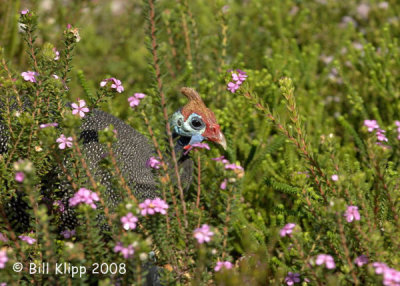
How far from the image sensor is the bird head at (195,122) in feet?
8.63

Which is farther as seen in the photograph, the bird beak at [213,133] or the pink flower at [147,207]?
the bird beak at [213,133]

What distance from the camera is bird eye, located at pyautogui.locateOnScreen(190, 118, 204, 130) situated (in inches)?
104

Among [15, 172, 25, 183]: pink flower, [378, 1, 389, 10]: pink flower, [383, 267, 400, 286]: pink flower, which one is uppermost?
[378, 1, 389, 10]: pink flower

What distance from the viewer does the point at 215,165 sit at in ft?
7.55

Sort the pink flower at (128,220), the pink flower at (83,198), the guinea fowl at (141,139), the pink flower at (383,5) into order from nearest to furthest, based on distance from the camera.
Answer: the pink flower at (128,220), the pink flower at (83,198), the guinea fowl at (141,139), the pink flower at (383,5)

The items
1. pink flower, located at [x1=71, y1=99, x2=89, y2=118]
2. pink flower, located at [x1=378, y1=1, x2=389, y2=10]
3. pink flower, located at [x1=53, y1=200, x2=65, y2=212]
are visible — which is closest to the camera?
pink flower, located at [x1=71, y1=99, x2=89, y2=118]

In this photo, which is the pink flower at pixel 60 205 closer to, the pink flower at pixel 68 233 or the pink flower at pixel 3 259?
the pink flower at pixel 68 233

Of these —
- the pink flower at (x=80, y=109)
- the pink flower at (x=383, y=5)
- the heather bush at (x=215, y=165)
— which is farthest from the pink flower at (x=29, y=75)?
the pink flower at (x=383, y=5)

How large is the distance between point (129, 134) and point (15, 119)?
74 cm

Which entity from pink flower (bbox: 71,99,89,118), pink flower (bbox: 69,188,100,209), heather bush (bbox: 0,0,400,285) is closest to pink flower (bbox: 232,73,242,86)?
heather bush (bbox: 0,0,400,285)

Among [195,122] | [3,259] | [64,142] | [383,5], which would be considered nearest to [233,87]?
[195,122]

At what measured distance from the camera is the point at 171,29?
394 centimetres

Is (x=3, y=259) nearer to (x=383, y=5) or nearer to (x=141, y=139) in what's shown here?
(x=141, y=139)

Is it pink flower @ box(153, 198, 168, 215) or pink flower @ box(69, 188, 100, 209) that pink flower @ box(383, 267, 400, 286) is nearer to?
pink flower @ box(153, 198, 168, 215)
